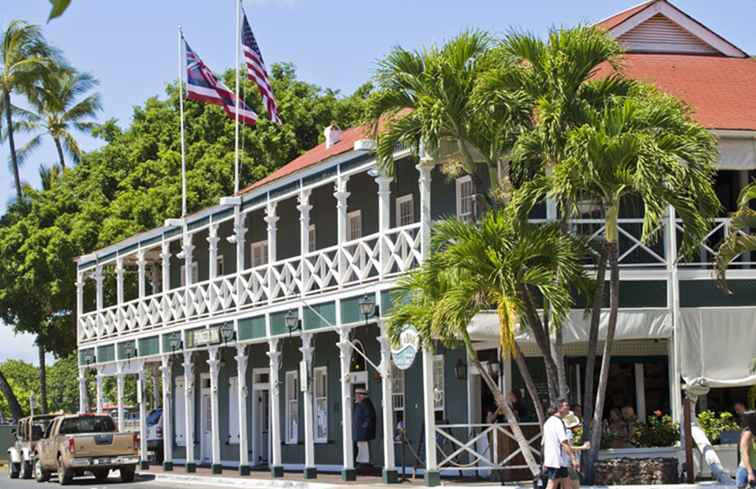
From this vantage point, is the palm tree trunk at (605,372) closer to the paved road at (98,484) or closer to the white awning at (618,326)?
the white awning at (618,326)

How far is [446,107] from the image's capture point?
21.1 metres

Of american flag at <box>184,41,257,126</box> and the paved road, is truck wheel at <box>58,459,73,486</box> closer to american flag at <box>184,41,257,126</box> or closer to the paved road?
the paved road

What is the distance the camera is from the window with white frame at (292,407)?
1261 inches

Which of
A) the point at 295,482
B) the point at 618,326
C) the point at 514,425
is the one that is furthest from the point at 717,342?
the point at 295,482

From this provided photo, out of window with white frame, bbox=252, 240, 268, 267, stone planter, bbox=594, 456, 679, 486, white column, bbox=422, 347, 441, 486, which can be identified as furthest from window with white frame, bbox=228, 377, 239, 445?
stone planter, bbox=594, 456, 679, 486

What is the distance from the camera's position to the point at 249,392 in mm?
34062

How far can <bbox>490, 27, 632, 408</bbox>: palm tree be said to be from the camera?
805 inches

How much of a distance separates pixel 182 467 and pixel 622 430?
16242 millimetres

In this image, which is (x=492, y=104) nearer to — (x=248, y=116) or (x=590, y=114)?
(x=590, y=114)

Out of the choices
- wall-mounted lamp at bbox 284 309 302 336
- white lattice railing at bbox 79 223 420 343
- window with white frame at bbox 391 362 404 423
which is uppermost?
white lattice railing at bbox 79 223 420 343

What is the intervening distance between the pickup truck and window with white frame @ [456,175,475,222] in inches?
386

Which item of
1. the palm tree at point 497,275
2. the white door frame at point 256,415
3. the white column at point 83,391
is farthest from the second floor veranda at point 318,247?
the white door frame at point 256,415

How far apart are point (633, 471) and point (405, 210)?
9.16 m

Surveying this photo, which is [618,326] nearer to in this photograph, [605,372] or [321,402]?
[605,372]
